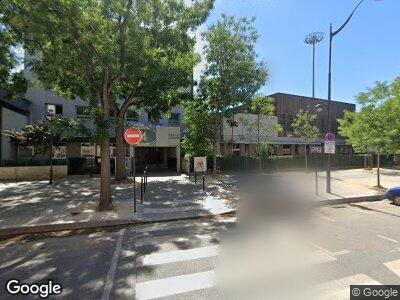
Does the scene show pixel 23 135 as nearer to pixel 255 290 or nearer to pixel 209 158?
pixel 209 158

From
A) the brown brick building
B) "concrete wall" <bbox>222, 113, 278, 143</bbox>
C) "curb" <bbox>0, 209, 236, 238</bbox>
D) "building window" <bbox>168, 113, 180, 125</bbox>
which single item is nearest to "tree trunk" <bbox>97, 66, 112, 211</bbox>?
"curb" <bbox>0, 209, 236, 238</bbox>

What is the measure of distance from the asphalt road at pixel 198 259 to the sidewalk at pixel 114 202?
0.67 metres

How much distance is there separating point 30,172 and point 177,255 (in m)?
17.8

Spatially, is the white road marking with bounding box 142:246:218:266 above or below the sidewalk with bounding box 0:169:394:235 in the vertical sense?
below

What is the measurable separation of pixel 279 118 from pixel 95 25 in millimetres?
29235

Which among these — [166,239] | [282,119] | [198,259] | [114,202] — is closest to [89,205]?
[114,202]

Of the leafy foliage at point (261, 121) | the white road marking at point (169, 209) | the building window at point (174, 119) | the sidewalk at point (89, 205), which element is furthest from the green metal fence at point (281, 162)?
the white road marking at point (169, 209)

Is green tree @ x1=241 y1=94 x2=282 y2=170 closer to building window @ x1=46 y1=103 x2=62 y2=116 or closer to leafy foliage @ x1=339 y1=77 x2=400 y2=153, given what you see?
leafy foliage @ x1=339 y1=77 x2=400 y2=153

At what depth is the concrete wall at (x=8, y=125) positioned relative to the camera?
72.1 feet

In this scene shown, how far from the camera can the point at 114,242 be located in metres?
7.73

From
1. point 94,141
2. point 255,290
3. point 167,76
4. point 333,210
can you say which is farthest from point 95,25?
point 333,210

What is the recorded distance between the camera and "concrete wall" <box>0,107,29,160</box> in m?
22.0

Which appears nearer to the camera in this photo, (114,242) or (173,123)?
(114,242)

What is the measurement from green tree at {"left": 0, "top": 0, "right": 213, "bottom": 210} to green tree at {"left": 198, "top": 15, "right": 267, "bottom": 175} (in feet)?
17.1
